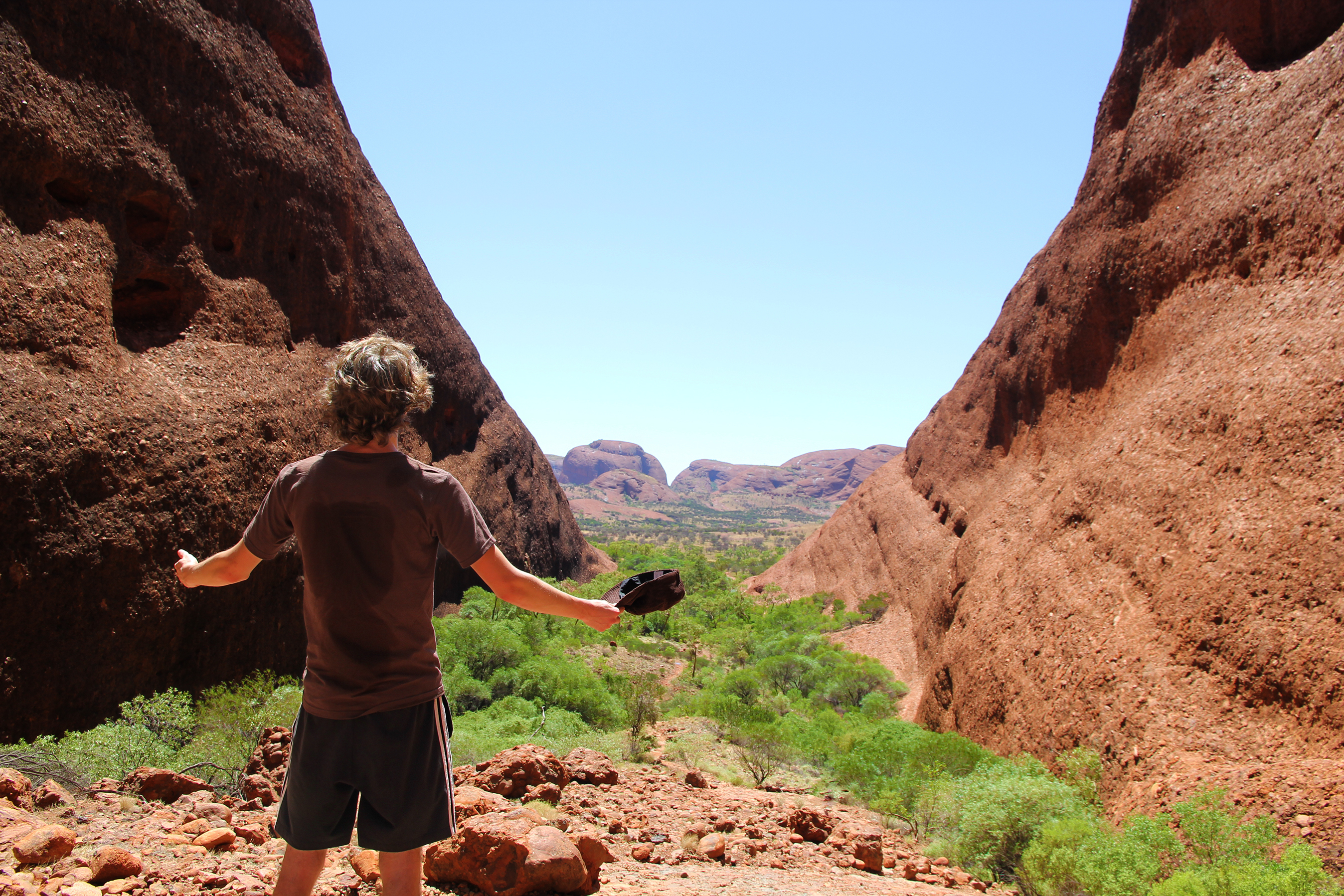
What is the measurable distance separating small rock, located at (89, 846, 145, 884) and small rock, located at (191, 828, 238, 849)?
1.88 feet

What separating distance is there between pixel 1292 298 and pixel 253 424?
13971 mm

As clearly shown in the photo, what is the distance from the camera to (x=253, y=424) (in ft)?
37.1

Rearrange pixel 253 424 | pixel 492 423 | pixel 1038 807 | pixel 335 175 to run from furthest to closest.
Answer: pixel 492 423, pixel 335 175, pixel 253 424, pixel 1038 807

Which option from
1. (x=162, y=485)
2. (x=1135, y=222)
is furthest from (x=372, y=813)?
(x=1135, y=222)

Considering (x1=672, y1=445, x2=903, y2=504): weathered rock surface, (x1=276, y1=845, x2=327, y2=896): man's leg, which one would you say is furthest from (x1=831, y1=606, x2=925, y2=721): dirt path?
(x1=672, y1=445, x2=903, y2=504): weathered rock surface

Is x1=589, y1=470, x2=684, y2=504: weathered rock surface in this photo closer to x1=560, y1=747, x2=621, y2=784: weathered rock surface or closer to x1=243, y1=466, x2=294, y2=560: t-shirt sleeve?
x1=560, y1=747, x2=621, y2=784: weathered rock surface

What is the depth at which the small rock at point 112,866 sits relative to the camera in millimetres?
3236

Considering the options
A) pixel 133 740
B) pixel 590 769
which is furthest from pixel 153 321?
pixel 590 769

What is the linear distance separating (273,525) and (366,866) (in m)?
2.27

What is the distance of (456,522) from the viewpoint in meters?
2.32

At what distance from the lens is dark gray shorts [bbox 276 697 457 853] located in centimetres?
229

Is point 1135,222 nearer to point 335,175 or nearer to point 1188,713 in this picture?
point 1188,713

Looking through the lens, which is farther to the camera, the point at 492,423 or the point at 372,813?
the point at 492,423

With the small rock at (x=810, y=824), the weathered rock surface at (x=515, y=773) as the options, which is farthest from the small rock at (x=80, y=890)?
the small rock at (x=810, y=824)
